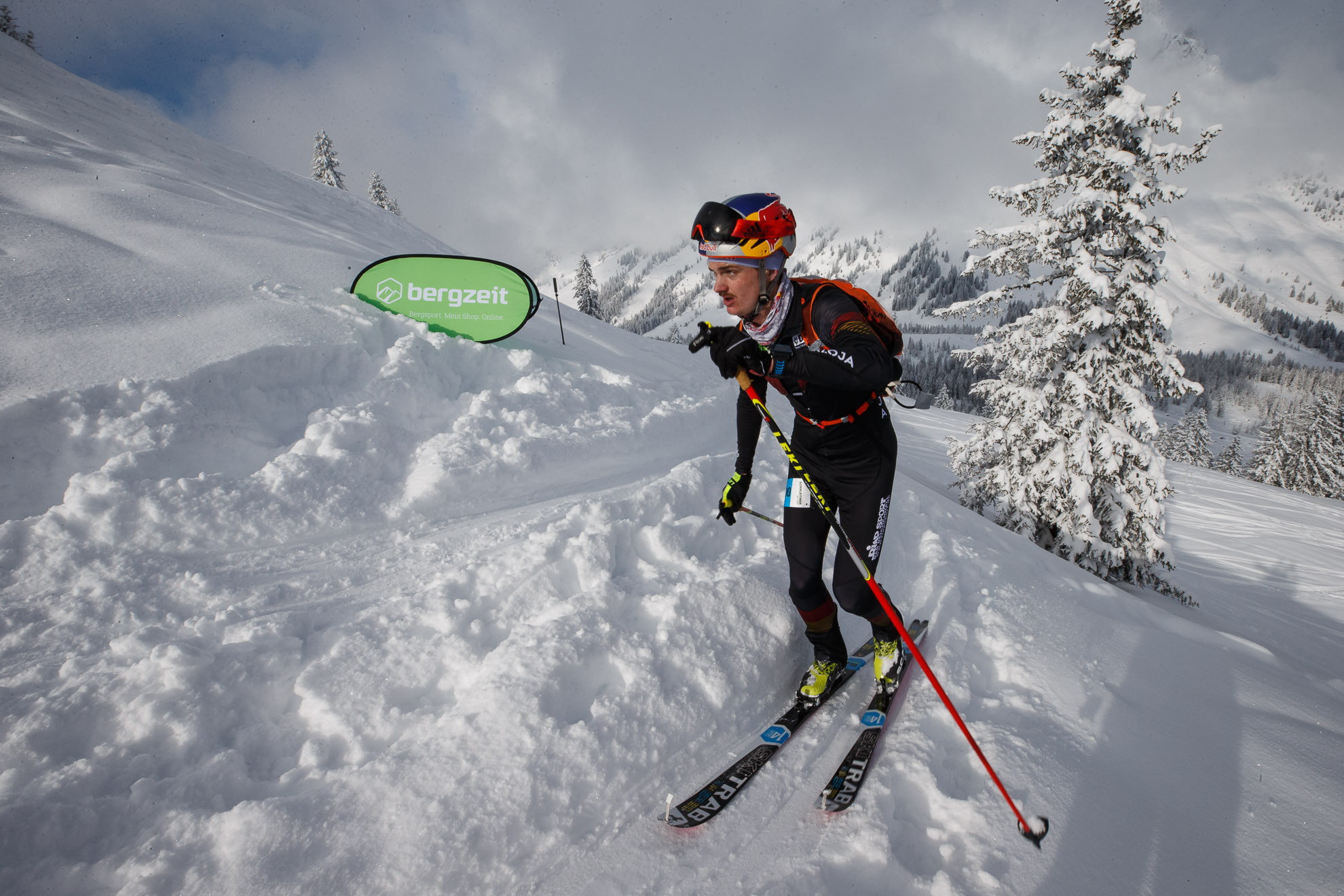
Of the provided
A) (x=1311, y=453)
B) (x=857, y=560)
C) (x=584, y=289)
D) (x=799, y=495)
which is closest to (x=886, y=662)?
(x=857, y=560)

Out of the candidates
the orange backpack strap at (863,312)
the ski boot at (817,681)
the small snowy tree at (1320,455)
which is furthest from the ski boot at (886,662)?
the small snowy tree at (1320,455)

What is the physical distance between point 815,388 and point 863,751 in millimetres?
2119

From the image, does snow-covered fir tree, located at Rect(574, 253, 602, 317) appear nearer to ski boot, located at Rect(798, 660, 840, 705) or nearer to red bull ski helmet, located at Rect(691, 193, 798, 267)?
red bull ski helmet, located at Rect(691, 193, 798, 267)

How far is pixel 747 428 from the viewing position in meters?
3.86

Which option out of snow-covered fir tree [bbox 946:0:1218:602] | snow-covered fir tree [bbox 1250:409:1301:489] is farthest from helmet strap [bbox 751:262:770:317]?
snow-covered fir tree [bbox 1250:409:1301:489]

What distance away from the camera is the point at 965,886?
2.22 meters

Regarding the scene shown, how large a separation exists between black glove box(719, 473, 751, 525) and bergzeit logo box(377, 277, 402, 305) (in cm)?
502

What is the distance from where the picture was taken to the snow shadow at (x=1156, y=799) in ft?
7.59

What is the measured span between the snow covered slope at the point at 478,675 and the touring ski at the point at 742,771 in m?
0.07

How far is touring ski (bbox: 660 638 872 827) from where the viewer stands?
2.57 meters

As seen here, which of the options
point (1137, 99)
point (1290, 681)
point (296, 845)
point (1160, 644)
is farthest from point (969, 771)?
point (1137, 99)

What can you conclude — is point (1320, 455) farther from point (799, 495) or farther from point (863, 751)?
point (863, 751)

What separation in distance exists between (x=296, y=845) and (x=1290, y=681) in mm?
6801

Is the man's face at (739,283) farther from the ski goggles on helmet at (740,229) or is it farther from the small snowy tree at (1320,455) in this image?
the small snowy tree at (1320,455)
